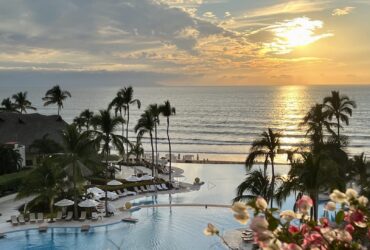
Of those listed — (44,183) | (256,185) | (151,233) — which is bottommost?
(151,233)

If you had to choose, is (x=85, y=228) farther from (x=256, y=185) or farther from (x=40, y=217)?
(x=256, y=185)

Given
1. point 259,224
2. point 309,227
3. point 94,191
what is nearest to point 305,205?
point 309,227

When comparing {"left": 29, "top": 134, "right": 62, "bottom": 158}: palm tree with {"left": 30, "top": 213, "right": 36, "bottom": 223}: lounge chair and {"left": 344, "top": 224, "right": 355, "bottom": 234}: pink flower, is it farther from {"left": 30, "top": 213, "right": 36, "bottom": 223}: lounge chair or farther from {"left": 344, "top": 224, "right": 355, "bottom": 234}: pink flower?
{"left": 344, "top": 224, "right": 355, "bottom": 234}: pink flower

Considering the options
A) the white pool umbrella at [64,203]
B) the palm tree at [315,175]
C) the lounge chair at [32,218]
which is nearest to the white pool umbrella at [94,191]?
the white pool umbrella at [64,203]

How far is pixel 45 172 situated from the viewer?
91.0ft

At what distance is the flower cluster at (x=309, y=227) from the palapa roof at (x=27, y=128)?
150 feet

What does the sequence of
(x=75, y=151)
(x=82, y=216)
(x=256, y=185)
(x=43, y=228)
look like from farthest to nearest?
1. (x=82, y=216)
2. (x=75, y=151)
3. (x=43, y=228)
4. (x=256, y=185)

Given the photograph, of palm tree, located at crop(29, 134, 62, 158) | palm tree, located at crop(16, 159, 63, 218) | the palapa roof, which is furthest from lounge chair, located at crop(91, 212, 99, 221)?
the palapa roof

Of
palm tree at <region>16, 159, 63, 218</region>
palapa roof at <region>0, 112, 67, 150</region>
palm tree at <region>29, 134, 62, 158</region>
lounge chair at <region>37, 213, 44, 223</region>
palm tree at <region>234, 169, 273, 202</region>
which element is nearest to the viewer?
palm tree at <region>234, 169, 273, 202</region>

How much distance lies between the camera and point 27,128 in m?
50.0

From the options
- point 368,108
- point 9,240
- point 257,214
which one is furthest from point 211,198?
point 368,108

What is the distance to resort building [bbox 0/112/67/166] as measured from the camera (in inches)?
1906

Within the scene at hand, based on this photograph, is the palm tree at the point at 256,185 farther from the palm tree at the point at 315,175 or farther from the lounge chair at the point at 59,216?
the lounge chair at the point at 59,216

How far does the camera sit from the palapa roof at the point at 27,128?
48.5 m
